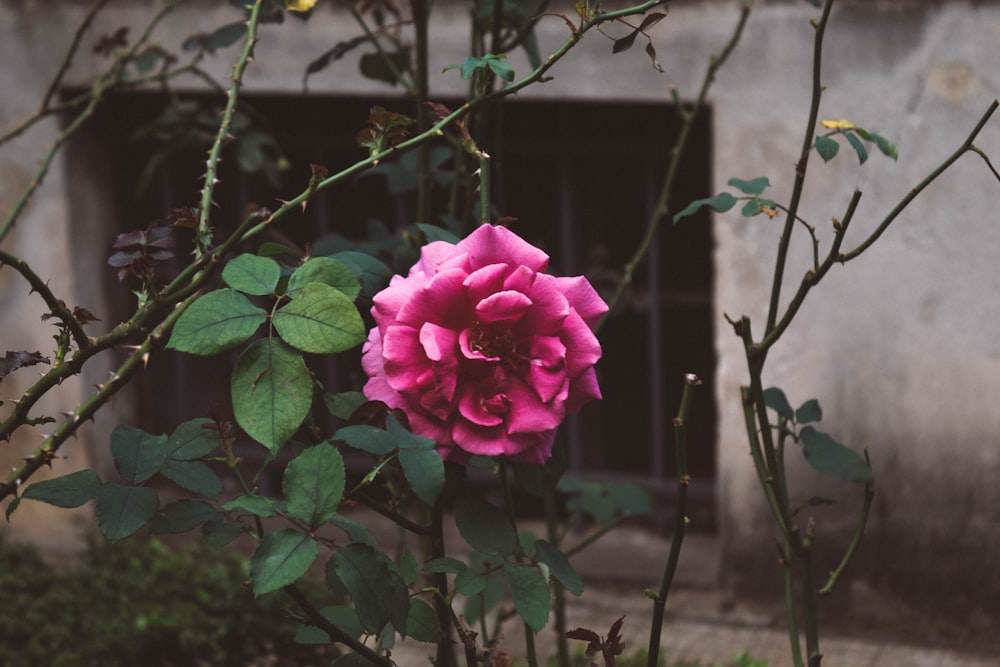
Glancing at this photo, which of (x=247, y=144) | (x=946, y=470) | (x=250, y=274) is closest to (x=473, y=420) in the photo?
(x=250, y=274)

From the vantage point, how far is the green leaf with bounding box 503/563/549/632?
129cm

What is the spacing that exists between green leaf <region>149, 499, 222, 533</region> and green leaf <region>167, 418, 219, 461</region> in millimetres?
53

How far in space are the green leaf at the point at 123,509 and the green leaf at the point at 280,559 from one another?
136 millimetres

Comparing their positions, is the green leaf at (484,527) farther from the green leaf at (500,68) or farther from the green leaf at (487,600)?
the green leaf at (487,600)

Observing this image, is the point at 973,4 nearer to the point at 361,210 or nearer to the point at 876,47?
the point at 876,47

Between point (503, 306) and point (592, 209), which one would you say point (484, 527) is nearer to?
point (503, 306)

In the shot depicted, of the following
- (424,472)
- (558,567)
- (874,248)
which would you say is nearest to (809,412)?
(558,567)

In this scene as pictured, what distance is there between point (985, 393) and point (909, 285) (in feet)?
1.13

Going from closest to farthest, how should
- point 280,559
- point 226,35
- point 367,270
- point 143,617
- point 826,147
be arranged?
point 280,559 → point 367,270 → point 826,147 → point 226,35 → point 143,617

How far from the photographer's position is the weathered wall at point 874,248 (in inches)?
122

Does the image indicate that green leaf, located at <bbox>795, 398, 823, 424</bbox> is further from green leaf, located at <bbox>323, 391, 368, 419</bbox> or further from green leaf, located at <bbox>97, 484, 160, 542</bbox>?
green leaf, located at <bbox>97, 484, 160, 542</bbox>

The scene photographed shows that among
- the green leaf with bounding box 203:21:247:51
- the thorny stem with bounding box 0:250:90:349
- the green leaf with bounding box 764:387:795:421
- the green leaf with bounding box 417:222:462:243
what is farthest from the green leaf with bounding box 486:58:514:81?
the green leaf with bounding box 203:21:247:51

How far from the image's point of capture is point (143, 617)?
302 centimetres

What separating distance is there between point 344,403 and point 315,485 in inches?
6.7
